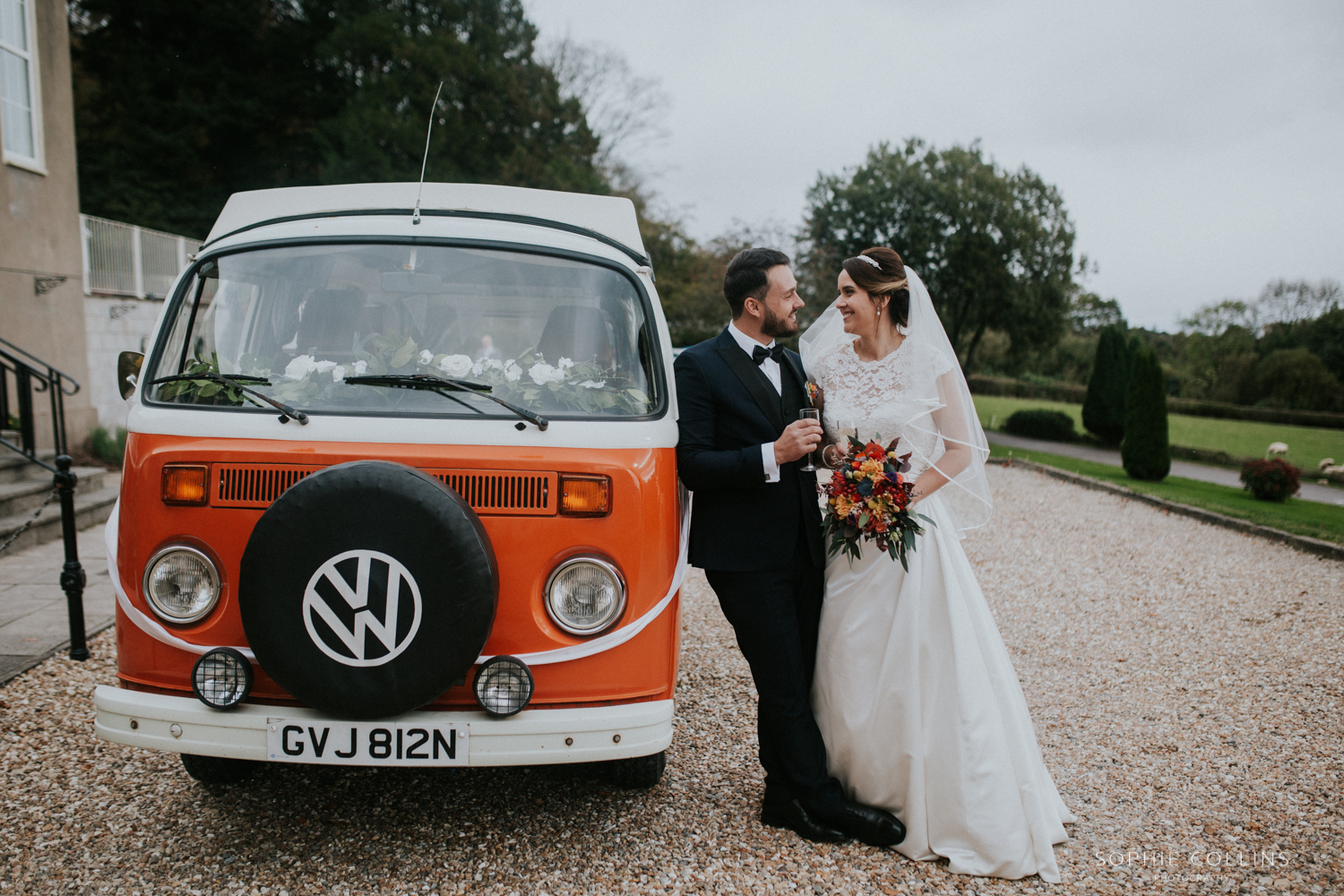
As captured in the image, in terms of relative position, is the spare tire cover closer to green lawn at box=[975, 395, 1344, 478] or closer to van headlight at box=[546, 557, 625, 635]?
van headlight at box=[546, 557, 625, 635]

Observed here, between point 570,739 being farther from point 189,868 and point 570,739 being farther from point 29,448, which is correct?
point 29,448

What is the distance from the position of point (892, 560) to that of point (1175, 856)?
5.02 feet

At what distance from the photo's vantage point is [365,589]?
2.39m

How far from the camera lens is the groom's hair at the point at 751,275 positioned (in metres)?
3.08

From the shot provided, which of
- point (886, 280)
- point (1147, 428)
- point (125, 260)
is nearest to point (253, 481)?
point (886, 280)

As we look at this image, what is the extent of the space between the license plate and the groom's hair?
5.97 ft

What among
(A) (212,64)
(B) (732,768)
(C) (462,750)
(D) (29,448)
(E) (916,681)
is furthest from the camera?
(A) (212,64)

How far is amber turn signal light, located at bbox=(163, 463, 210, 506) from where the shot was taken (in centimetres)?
260

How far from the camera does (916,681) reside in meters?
2.95

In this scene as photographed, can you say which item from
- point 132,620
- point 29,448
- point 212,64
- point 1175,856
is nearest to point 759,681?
point 1175,856

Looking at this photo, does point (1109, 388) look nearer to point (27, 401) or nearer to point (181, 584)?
point (27, 401)

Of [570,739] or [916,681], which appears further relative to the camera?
[916,681]

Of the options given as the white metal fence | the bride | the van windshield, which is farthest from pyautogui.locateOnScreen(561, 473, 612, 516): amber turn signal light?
the white metal fence

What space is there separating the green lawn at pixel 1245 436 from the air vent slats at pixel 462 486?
22.3m
